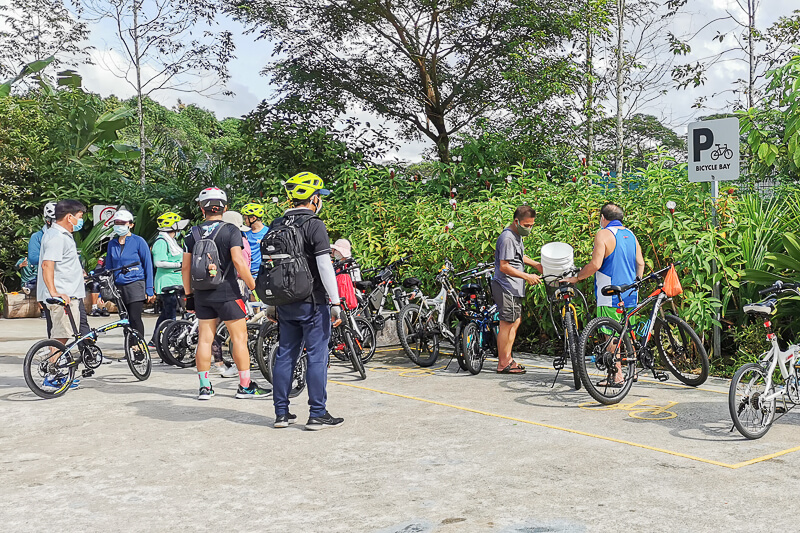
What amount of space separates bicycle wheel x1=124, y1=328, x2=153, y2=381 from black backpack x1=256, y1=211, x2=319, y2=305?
2924mm

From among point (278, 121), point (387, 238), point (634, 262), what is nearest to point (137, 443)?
point (634, 262)

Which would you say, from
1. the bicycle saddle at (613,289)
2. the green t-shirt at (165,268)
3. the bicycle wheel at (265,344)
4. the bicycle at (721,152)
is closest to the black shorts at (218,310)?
the bicycle wheel at (265,344)

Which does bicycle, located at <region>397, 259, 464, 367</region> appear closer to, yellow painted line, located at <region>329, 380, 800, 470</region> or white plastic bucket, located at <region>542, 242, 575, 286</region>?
white plastic bucket, located at <region>542, 242, 575, 286</region>

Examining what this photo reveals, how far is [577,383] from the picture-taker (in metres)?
7.69

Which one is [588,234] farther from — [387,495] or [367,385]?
[387,495]

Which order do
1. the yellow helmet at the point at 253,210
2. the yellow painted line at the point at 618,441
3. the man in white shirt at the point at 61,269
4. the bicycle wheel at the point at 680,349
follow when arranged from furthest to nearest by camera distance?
the yellow helmet at the point at 253,210 < the man in white shirt at the point at 61,269 < the bicycle wheel at the point at 680,349 < the yellow painted line at the point at 618,441

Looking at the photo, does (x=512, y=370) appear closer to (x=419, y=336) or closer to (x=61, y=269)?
(x=419, y=336)

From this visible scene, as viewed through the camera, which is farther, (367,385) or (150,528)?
(367,385)

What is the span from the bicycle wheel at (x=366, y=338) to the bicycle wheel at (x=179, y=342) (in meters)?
2.14

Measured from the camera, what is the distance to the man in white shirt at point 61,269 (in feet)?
25.8

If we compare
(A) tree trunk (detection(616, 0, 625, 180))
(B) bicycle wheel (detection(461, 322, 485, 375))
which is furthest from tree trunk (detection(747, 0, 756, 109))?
(B) bicycle wheel (detection(461, 322, 485, 375))

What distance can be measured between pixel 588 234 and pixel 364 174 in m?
6.11

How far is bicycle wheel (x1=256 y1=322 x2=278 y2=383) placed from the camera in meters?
8.26

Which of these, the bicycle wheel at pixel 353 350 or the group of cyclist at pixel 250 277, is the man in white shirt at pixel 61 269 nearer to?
the group of cyclist at pixel 250 277
